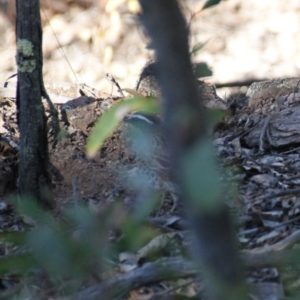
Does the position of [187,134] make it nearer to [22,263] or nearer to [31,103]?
[22,263]

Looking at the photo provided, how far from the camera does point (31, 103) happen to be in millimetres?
2969

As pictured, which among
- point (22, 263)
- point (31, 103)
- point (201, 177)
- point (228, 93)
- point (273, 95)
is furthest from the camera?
point (228, 93)

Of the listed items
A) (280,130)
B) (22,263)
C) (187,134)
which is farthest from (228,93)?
(187,134)

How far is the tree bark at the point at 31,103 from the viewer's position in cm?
296

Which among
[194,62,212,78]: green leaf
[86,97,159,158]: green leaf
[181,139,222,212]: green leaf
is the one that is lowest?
[181,139,222,212]: green leaf

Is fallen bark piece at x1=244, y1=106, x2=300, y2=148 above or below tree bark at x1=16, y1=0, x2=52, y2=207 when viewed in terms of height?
below

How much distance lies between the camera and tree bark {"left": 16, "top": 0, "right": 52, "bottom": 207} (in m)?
2.96

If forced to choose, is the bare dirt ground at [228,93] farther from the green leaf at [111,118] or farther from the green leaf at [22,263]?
the green leaf at [22,263]

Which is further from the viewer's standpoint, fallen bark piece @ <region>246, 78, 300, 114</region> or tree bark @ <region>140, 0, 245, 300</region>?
fallen bark piece @ <region>246, 78, 300, 114</region>

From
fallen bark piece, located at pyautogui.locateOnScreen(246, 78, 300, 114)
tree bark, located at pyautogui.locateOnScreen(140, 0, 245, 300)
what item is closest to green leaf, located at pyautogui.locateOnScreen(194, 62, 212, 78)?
tree bark, located at pyautogui.locateOnScreen(140, 0, 245, 300)

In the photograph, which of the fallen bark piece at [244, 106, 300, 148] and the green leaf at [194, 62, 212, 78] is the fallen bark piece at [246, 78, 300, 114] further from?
the green leaf at [194, 62, 212, 78]

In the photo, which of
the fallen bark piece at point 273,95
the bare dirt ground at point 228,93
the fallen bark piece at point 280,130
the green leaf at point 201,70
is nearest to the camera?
the green leaf at point 201,70

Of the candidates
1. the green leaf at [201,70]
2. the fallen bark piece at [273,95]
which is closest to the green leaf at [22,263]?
the green leaf at [201,70]

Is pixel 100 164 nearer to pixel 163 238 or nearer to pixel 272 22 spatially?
pixel 163 238
